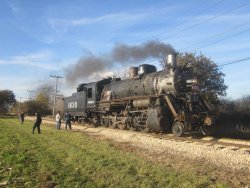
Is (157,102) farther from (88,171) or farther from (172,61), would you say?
(88,171)

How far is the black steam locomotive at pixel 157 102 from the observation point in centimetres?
1889

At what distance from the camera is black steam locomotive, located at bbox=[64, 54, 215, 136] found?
62.0 feet

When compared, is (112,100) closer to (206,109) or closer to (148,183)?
(206,109)


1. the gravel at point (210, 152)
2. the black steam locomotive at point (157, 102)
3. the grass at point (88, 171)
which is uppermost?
the black steam locomotive at point (157, 102)

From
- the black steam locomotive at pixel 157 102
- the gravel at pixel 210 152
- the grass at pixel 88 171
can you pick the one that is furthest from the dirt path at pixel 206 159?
the black steam locomotive at pixel 157 102

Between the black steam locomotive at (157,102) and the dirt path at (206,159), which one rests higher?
the black steam locomotive at (157,102)

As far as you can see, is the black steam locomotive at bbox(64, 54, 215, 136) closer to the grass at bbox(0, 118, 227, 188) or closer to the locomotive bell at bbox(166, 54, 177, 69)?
the locomotive bell at bbox(166, 54, 177, 69)

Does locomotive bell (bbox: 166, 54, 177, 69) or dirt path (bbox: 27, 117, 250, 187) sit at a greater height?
locomotive bell (bbox: 166, 54, 177, 69)

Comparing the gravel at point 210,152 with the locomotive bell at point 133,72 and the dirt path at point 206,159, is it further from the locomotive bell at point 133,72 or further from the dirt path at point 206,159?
the locomotive bell at point 133,72

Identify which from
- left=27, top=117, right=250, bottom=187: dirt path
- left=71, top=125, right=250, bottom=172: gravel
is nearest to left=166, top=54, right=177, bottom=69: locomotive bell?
left=71, top=125, right=250, bottom=172: gravel

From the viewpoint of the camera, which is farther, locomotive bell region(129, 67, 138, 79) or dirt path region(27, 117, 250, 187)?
locomotive bell region(129, 67, 138, 79)

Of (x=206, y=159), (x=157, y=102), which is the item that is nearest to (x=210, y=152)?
(x=206, y=159)

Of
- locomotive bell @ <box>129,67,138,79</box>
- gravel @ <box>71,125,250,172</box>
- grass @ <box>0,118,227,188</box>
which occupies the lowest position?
grass @ <box>0,118,227,188</box>

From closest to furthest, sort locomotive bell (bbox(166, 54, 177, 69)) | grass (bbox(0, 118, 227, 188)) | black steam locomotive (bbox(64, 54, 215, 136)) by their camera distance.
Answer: grass (bbox(0, 118, 227, 188)) → black steam locomotive (bbox(64, 54, 215, 136)) → locomotive bell (bbox(166, 54, 177, 69))
